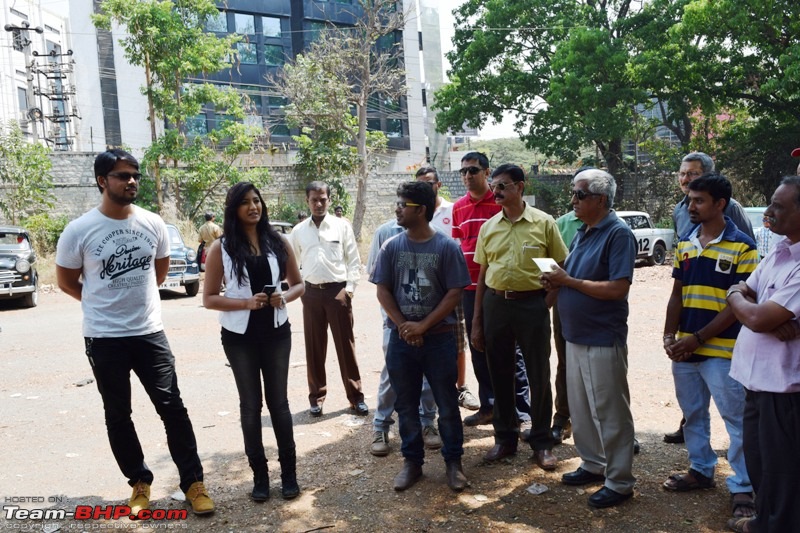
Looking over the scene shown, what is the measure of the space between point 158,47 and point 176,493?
19.1 meters

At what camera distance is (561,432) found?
210 inches

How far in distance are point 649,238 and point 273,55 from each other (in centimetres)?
2289

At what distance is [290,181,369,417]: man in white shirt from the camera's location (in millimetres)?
6305

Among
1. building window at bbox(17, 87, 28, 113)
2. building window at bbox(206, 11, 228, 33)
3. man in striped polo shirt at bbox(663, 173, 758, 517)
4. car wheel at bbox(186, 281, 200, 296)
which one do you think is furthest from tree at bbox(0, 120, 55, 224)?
man in striped polo shirt at bbox(663, 173, 758, 517)

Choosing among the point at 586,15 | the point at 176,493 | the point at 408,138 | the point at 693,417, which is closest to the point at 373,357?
the point at 176,493

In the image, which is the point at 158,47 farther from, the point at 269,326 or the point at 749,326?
the point at 749,326

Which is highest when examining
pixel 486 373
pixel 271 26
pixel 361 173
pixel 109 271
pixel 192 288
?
pixel 271 26

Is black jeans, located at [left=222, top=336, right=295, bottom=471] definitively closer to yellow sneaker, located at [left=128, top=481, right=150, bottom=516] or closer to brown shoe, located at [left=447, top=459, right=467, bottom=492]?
yellow sneaker, located at [left=128, top=481, right=150, bottom=516]

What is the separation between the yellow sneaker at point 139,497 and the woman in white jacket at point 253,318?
2.13 ft

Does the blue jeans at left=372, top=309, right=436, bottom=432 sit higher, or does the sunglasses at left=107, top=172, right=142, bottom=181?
the sunglasses at left=107, top=172, right=142, bottom=181

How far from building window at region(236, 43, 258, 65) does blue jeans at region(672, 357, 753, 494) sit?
33.8 metres

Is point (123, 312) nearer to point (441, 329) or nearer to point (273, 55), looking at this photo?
point (441, 329)

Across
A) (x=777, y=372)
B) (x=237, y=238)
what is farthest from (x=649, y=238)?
(x=777, y=372)

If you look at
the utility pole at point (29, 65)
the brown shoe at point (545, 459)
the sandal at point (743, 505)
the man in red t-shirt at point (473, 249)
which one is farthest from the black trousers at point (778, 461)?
the utility pole at point (29, 65)
